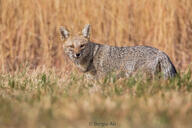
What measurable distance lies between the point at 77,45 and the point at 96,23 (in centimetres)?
211

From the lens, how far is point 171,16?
8289 mm

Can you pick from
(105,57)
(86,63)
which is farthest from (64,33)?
(105,57)

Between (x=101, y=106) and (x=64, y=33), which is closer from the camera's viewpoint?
(x=101, y=106)

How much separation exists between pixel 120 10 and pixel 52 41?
4.82 feet

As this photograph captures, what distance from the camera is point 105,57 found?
679 centimetres

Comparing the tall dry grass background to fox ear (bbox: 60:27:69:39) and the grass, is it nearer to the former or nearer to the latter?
fox ear (bbox: 60:27:69:39)

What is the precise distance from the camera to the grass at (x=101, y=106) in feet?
11.7

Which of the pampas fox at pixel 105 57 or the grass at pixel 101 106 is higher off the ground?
the pampas fox at pixel 105 57

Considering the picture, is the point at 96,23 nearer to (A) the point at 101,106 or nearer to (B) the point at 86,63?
(B) the point at 86,63

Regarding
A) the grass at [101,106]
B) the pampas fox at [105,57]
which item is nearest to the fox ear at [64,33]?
the pampas fox at [105,57]

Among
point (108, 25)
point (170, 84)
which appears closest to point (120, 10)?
point (108, 25)

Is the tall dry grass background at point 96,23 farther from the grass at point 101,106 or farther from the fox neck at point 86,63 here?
the grass at point 101,106

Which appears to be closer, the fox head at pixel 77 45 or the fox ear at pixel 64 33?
the fox head at pixel 77 45

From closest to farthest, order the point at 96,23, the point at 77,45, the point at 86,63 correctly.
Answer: the point at 77,45 → the point at 86,63 → the point at 96,23
